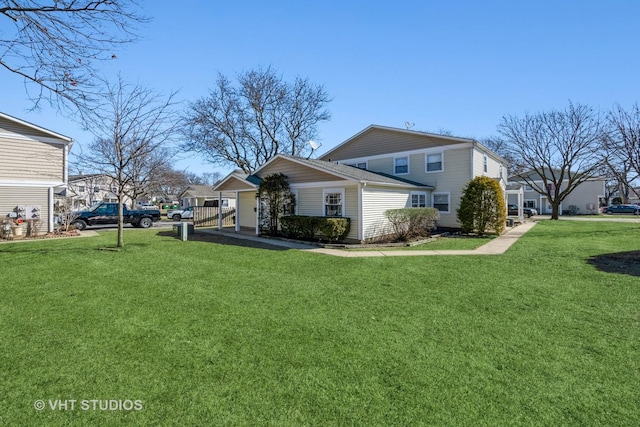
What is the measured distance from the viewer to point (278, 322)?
4789mm

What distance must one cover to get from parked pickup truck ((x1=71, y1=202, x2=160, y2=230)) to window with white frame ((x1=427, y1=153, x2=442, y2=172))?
18000 millimetres

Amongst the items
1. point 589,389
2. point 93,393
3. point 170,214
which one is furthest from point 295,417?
point 170,214

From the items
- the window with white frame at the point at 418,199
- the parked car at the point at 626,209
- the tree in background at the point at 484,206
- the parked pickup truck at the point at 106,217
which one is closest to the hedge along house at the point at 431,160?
the window with white frame at the point at 418,199

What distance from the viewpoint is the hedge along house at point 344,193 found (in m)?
13.6

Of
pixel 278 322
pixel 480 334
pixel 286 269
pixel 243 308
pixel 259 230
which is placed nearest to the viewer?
pixel 480 334

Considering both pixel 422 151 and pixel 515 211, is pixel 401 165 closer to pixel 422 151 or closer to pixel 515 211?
pixel 422 151

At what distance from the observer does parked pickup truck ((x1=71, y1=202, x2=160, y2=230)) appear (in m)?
19.4

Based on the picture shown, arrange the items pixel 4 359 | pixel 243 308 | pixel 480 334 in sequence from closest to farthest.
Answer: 1. pixel 4 359
2. pixel 480 334
3. pixel 243 308

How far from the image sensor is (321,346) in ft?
13.2

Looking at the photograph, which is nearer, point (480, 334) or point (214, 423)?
point (214, 423)

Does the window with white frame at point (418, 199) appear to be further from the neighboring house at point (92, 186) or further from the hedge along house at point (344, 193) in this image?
the neighboring house at point (92, 186)

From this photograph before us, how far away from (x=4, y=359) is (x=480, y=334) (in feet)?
18.7

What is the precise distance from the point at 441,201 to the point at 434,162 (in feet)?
7.34

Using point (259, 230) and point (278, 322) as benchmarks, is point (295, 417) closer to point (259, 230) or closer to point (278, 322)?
point (278, 322)
